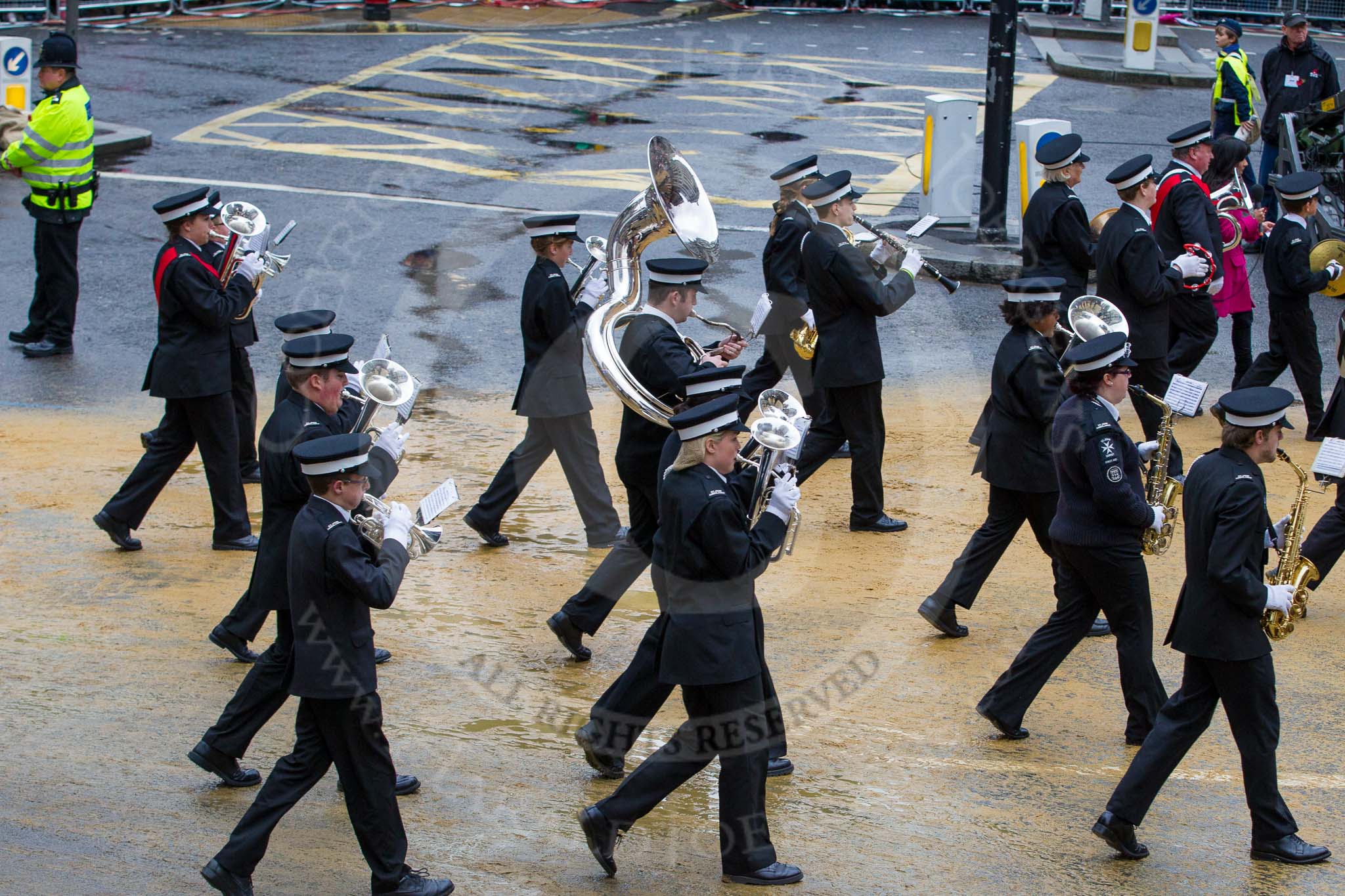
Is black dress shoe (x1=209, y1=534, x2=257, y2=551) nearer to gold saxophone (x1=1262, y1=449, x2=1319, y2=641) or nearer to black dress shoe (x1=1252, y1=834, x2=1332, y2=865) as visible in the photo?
gold saxophone (x1=1262, y1=449, x2=1319, y2=641)

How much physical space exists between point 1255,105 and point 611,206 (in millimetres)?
9415

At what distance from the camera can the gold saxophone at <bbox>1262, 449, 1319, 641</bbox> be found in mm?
5887

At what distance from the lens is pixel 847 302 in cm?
888

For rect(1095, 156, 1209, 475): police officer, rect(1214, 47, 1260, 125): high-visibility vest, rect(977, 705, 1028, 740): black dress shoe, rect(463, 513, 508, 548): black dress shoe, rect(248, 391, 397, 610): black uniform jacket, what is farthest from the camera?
rect(1214, 47, 1260, 125): high-visibility vest

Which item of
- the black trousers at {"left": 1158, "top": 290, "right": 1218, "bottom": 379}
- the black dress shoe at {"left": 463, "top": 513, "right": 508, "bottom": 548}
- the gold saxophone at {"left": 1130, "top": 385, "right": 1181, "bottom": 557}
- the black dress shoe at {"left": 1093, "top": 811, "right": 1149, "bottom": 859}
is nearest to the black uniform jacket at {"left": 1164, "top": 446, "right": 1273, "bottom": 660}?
the black dress shoe at {"left": 1093, "top": 811, "right": 1149, "bottom": 859}

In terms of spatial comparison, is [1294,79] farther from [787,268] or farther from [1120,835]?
[1120,835]

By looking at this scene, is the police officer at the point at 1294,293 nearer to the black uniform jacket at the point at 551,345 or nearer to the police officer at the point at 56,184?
the black uniform jacket at the point at 551,345

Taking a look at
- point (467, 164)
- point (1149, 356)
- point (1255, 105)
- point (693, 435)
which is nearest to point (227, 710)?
point (693, 435)

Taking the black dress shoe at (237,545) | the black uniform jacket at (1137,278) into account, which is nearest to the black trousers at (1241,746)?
the black uniform jacket at (1137,278)

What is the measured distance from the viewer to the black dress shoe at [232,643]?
697 centimetres

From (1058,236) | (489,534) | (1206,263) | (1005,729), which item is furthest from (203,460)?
(1206,263)

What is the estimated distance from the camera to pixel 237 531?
27.5 ft

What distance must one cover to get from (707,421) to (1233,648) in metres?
2.06

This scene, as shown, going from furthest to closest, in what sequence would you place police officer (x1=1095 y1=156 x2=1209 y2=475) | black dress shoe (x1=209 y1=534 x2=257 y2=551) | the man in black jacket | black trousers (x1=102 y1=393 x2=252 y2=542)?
the man in black jacket → police officer (x1=1095 y1=156 x2=1209 y2=475) → black dress shoe (x1=209 y1=534 x2=257 y2=551) → black trousers (x1=102 y1=393 x2=252 y2=542)
